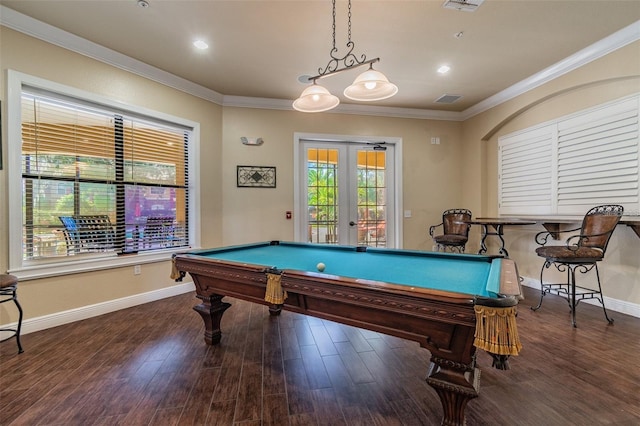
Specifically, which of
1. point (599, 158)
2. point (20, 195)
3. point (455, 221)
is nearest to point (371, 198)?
point (455, 221)

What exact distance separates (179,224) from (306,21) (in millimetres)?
3085

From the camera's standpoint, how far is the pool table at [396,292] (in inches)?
51.5

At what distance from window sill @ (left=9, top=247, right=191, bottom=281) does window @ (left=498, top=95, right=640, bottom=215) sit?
206 inches

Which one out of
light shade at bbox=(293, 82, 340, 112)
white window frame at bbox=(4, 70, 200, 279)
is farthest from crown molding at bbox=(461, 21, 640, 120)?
white window frame at bbox=(4, 70, 200, 279)

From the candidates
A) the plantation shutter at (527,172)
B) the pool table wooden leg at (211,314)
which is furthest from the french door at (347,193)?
the pool table wooden leg at (211,314)

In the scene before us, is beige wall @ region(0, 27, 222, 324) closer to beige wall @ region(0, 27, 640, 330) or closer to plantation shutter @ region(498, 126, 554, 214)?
beige wall @ region(0, 27, 640, 330)

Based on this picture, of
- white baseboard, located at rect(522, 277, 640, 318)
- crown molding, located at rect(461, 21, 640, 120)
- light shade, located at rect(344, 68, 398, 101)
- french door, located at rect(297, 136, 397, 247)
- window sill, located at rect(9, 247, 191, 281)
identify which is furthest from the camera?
french door, located at rect(297, 136, 397, 247)

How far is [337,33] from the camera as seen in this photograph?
2914mm

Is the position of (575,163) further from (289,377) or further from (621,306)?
(289,377)

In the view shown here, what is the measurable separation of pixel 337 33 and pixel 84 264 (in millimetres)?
3669

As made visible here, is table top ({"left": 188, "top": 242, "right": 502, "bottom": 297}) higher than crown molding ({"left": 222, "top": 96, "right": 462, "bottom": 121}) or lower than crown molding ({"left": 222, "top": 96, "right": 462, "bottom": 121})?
lower

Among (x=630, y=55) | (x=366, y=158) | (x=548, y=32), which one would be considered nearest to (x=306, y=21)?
(x=548, y=32)

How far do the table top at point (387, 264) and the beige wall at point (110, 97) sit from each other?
1660 mm

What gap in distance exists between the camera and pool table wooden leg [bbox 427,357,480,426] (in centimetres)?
134
